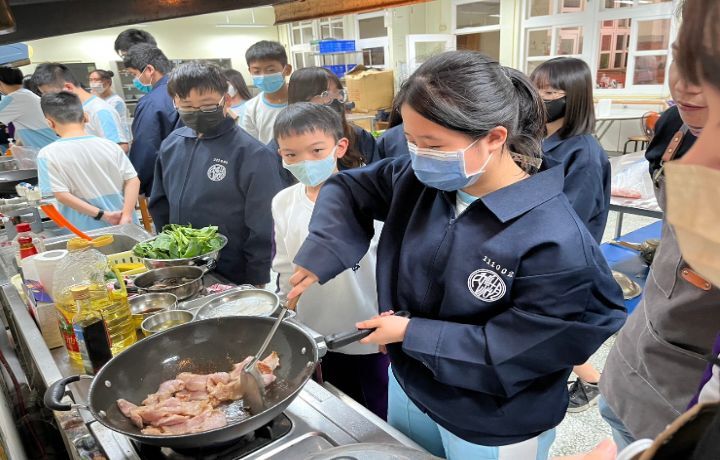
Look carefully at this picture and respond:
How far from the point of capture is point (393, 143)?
2402mm

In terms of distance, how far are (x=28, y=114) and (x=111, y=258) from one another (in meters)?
2.74

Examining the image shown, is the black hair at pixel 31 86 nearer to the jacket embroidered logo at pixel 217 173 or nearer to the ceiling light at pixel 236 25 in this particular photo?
the jacket embroidered logo at pixel 217 173

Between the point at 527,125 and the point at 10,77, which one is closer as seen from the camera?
the point at 527,125

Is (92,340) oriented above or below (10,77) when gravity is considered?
below

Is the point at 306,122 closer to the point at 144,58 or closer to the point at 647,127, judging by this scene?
the point at 144,58

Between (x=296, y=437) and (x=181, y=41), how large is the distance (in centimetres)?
1311

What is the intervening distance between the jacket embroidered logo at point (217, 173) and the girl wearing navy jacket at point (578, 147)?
148 cm

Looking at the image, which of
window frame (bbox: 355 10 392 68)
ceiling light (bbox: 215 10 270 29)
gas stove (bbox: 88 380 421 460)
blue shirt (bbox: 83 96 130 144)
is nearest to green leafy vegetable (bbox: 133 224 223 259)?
gas stove (bbox: 88 380 421 460)

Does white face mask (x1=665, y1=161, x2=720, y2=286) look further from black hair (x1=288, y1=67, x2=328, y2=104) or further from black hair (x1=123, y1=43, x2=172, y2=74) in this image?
black hair (x1=123, y1=43, x2=172, y2=74)

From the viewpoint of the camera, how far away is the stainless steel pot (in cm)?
144

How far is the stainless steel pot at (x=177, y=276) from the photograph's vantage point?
1.44 m

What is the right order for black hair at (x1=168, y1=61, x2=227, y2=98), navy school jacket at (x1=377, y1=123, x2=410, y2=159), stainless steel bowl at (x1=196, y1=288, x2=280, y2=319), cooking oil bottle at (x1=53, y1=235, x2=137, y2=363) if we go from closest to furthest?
cooking oil bottle at (x1=53, y1=235, x2=137, y2=363)
stainless steel bowl at (x1=196, y1=288, x2=280, y2=319)
black hair at (x1=168, y1=61, x2=227, y2=98)
navy school jacket at (x1=377, y1=123, x2=410, y2=159)

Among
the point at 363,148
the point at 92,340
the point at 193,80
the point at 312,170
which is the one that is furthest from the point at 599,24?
the point at 92,340

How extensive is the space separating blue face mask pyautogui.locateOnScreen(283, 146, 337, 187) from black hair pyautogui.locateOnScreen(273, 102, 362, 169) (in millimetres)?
104
